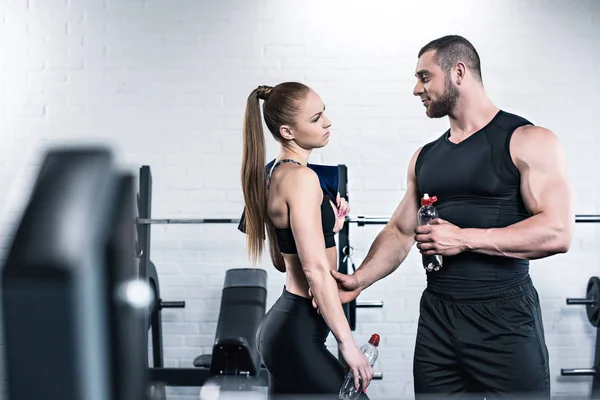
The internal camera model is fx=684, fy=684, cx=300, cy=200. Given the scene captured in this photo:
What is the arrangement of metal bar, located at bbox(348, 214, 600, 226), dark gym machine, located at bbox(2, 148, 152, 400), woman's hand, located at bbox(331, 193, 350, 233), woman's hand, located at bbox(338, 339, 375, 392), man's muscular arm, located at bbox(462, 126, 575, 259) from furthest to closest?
metal bar, located at bbox(348, 214, 600, 226) < woman's hand, located at bbox(331, 193, 350, 233) < woman's hand, located at bbox(338, 339, 375, 392) < man's muscular arm, located at bbox(462, 126, 575, 259) < dark gym machine, located at bbox(2, 148, 152, 400)

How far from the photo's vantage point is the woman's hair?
2242 millimetres

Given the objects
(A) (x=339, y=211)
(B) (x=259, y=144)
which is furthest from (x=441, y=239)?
(B) (x=259, y=144)

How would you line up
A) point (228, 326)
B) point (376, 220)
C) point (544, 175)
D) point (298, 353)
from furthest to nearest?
point (376, 220)
point (228, 326)
point (298, 353)
point (544, 175)

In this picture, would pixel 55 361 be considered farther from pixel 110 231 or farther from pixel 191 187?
pixel 191 187

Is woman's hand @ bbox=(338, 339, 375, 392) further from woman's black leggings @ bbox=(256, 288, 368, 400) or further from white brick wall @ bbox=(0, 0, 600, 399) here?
white brick wall @ bbox=(0, 0, 600, 399)

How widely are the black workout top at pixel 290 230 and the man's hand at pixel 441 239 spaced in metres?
0.30

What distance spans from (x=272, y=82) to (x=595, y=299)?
225 cm

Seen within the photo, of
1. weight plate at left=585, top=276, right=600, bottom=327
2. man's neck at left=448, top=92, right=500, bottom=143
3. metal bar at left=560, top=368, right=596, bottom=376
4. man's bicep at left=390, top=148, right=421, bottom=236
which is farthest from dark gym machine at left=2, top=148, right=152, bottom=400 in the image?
A: metal bar at left=560, top=368, right=596, bottom=376

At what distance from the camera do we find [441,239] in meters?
2.02

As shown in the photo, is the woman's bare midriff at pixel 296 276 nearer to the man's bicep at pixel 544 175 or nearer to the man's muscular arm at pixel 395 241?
the man's muscular arm at pixel 395 241

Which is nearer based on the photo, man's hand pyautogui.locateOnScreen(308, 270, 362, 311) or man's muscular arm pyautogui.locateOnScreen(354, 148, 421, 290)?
man's hand pyautogui.locateOnScreen(308, 270, 362, 311)

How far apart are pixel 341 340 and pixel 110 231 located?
5.79ft

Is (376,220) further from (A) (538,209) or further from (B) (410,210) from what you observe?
(A) (538,209)

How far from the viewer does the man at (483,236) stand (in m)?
1.96
